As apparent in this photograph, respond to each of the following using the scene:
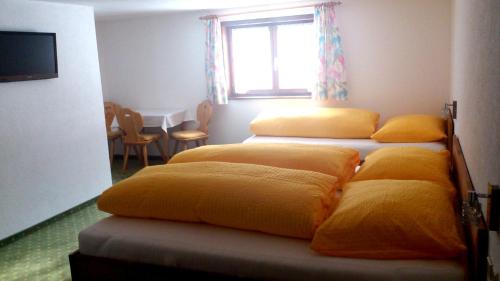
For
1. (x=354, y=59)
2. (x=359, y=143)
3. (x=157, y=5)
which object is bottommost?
(x=359, y=143)

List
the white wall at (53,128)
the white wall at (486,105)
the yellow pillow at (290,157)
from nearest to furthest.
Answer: the white wall at (486,105) → the yellow pillow at (290,157) → the white wall at (53,128)

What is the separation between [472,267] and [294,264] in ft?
2.02

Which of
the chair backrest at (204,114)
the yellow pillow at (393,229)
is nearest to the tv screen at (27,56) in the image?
the chair backrest at (204,114)

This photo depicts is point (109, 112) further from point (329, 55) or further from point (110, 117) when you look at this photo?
point (329, 55)

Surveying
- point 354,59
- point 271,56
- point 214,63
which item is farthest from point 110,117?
point 354,59

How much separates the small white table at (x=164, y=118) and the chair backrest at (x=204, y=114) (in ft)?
0.65

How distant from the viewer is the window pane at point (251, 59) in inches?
204

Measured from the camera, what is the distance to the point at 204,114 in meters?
5.41

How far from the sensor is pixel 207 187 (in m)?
2.04

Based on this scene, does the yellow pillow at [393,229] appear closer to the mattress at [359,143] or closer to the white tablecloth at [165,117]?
the mattress at [359,143]

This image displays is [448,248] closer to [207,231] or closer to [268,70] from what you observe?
[207,231]

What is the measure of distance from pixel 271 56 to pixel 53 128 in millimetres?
2517

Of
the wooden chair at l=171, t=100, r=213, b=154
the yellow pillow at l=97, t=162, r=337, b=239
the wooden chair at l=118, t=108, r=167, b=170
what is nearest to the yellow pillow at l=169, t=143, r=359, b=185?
the yellow pillow at l=97, t=162, r=337, b=239

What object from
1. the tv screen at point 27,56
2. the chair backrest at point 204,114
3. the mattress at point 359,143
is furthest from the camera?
the chair backrest at point 204,114
